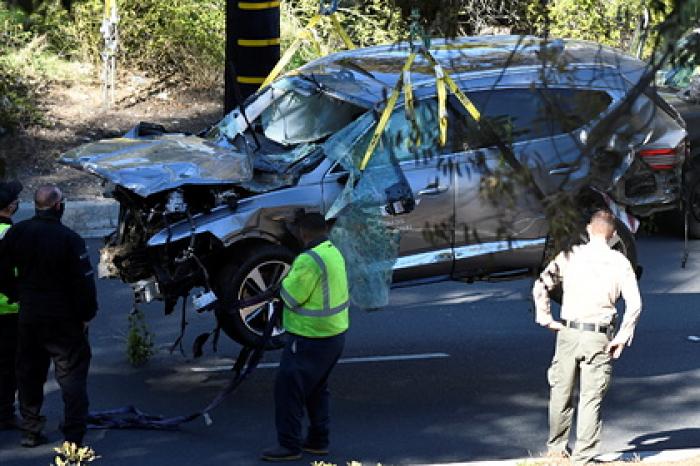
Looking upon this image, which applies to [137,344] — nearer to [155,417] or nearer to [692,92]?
[155,417]

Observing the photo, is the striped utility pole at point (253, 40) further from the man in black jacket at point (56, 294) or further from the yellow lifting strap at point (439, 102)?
the man in black jacket at point (56, 294)

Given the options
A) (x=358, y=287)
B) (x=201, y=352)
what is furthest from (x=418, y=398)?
(x=201, y=352)

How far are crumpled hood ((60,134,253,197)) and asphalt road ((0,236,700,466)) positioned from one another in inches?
59.3

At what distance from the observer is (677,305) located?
12.1 meters

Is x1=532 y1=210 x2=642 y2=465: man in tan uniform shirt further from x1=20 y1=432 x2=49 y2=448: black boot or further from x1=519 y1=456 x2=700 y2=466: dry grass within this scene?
x1=20 y1=432 x2=49 y2=448: black boot

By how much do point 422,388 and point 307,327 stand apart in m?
1.88

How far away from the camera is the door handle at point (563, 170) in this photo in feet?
17.8

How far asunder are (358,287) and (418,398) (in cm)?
92

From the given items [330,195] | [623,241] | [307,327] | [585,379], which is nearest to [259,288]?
[330,195]

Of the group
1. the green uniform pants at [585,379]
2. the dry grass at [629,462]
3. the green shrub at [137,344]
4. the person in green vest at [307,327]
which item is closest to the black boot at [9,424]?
the green shrub at [137,344]

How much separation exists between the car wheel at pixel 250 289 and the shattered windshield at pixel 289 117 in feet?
3.38

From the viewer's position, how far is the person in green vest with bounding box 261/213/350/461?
8.35 m

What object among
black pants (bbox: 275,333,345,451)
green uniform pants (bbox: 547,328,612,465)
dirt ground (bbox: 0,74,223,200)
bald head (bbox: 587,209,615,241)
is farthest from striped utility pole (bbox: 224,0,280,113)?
green uniform pants (bbox: 547,328,612,465)

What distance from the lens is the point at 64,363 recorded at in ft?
27.9
